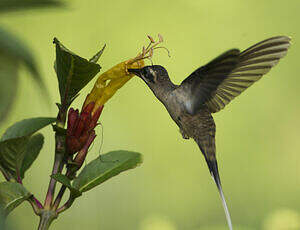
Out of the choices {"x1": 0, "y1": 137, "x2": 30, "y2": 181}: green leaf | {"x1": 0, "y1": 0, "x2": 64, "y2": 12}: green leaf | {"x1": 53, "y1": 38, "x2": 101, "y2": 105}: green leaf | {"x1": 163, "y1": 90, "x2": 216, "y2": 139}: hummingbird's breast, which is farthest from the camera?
{"x1": 163, "y1": 90, "x2": 216, "y2": 139}: hummingbird's breast

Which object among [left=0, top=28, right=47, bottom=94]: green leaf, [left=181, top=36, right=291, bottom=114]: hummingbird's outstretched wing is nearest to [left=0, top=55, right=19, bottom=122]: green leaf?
[left=0, top=28, right=47, bottom=94]: green leaf

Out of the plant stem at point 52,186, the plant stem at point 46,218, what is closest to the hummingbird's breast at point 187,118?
the plant stem at point 52,186

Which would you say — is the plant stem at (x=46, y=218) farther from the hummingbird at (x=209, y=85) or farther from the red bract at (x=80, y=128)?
the hummingbird at (x=209, y=85)

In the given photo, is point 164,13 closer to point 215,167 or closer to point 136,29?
point 136,29

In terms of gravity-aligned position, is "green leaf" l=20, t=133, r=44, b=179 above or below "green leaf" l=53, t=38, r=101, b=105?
below

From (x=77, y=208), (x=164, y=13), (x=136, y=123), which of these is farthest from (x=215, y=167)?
(x=164, y=13)

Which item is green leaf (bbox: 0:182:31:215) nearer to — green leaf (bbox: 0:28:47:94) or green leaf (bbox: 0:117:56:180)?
green leaf (bbox: 0:117:56:180)

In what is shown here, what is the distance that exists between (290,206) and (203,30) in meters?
1.33

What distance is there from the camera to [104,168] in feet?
3.23

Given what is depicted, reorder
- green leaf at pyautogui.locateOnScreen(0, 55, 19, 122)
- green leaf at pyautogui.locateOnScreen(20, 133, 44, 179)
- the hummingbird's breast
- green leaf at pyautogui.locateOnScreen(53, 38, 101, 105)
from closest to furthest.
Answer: green leaf at pyautogui.locateOnScreen(0, 55, 19, 122)
green leaf at pyautogui.locateOnScreen(53, 38, 101, 105)
green leaf at pyautogui.locateOnScreen(20, 133, 44, 179)
the hummingbird's breast

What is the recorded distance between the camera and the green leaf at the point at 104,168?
0.95 m

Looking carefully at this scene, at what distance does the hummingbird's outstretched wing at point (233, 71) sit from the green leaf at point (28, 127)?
1.27 feet

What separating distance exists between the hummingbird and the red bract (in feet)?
0.51

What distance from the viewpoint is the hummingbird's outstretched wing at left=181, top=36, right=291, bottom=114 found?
116 cm
